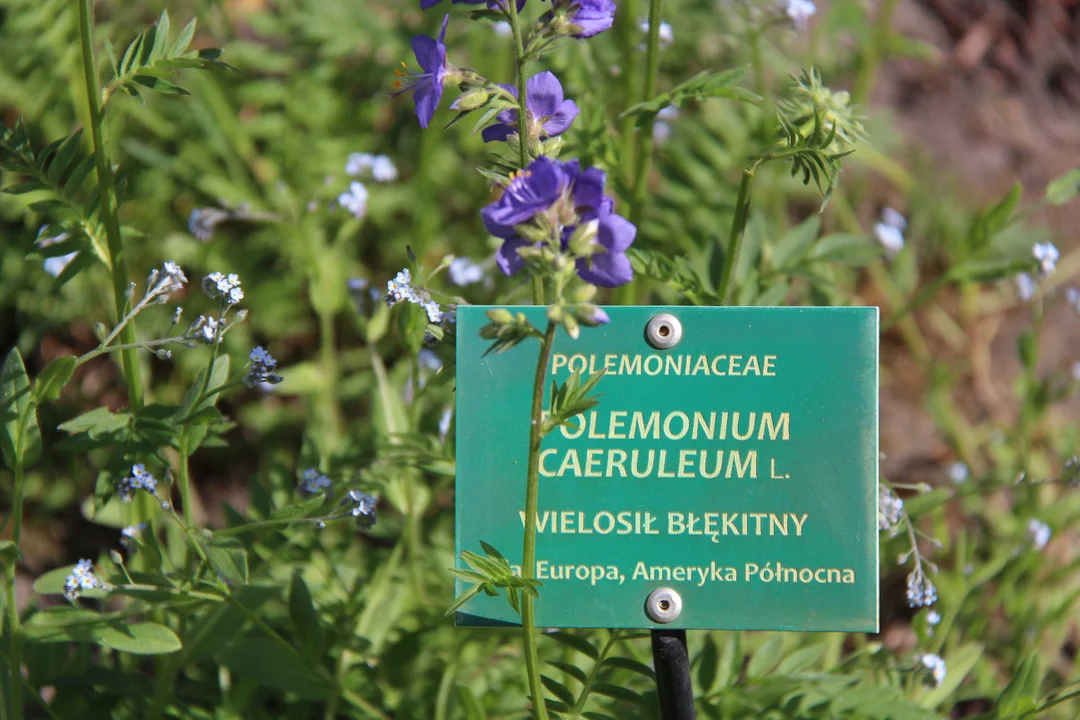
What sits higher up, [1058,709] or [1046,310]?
[1046,310]

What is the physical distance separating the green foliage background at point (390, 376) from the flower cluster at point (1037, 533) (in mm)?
54

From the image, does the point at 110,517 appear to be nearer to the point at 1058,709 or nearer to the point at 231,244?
the point at 231,244

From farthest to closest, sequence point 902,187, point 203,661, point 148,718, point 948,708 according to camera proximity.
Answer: point 902,187 < point 203,661 < point 948,708 < point 148,718

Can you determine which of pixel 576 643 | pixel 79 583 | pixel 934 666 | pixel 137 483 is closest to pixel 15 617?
pixel 79 583

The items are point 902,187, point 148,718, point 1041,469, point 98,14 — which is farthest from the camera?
point 902,187

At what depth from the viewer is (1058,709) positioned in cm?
203

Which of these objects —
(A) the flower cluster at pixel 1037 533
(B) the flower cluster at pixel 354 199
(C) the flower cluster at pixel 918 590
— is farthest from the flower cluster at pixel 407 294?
(A) the flower cluster at pixel 1037 533

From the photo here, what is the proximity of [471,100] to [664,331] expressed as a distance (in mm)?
395

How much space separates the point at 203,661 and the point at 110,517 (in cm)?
35

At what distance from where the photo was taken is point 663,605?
130 cm

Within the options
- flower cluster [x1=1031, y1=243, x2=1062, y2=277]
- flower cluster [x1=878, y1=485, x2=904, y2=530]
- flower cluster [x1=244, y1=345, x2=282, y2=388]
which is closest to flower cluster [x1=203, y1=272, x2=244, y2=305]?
flower cluster [x1=244, y1=345, x2=282, y2=388]

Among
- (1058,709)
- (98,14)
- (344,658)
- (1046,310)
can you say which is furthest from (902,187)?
(98,14)

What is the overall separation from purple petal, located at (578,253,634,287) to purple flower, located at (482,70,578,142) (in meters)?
0.24

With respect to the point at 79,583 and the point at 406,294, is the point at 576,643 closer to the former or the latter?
the point at 406,294
